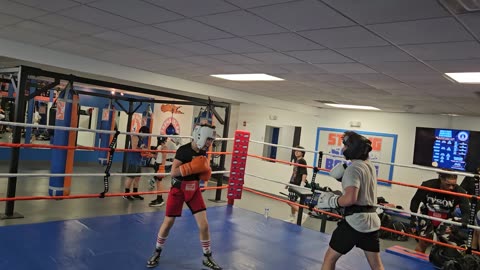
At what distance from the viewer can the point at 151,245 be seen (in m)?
3.24

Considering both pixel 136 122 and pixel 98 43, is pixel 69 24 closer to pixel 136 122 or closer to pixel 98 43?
pixel 98 43

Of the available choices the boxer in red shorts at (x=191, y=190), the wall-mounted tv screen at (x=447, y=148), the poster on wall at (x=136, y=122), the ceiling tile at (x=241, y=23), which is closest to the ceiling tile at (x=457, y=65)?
the ceiling tile at (x=241, y=23)

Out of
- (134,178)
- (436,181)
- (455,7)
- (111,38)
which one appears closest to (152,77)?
(134,178)

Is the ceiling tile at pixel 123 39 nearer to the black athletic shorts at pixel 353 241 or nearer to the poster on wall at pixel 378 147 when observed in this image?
the black athletic shorts at pixel 353 241

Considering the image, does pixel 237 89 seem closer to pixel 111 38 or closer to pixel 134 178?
pixel 134 178

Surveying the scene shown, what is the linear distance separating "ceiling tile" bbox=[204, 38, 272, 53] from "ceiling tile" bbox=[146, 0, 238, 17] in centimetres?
→ 77

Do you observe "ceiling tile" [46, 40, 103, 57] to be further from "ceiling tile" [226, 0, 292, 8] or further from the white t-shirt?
the white t-shirt


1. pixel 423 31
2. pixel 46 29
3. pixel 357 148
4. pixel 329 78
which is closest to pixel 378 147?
pixel 329 78

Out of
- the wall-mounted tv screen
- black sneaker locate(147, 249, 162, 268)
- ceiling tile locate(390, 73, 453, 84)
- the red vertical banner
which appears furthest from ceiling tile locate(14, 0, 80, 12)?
the wall-mounted tv screen

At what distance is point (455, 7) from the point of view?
2094mm

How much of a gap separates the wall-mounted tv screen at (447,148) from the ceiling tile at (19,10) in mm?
6985

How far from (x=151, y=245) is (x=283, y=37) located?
2142 millimetres

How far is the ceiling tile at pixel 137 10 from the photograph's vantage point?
2766 mm

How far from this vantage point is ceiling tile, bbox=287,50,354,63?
3592 mm
